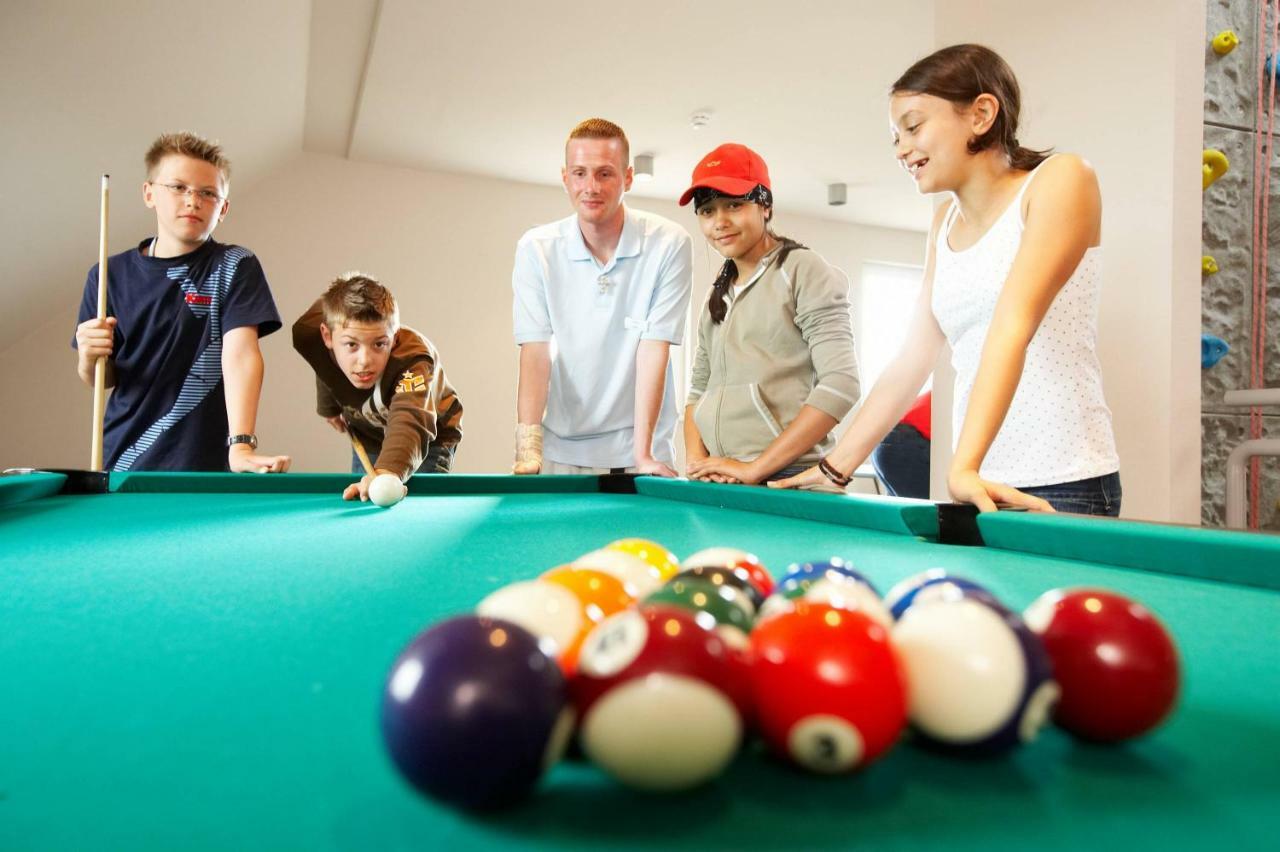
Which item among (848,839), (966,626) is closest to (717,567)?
(966,626)

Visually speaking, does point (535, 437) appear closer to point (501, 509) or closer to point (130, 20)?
point (501, 509)

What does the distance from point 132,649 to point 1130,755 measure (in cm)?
79

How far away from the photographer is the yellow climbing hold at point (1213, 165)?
270 centimetres

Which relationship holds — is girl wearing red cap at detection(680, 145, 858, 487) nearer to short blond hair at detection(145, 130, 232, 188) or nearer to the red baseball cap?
the red baseball cap

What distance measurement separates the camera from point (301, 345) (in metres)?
2.77

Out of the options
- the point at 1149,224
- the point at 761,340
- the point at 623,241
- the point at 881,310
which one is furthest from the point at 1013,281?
the point at 881,310

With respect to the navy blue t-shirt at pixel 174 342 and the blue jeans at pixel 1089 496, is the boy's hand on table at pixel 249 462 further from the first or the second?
the blue jeans at pixel 1089 496

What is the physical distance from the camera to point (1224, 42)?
2.76m

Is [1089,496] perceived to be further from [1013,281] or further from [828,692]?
[828,692]

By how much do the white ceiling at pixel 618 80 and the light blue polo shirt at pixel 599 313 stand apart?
6.39 ft

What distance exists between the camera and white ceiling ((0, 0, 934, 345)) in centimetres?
403

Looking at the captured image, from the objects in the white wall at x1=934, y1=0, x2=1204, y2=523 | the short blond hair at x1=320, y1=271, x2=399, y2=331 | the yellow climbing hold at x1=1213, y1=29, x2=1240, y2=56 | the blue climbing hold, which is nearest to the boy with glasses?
the short blond hair at x1=320, y1=271, x2=399, y2=331

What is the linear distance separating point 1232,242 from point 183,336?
3.40 m

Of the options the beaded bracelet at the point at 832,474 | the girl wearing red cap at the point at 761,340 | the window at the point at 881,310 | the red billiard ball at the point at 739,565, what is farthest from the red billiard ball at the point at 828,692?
the window at the point at 881,310
